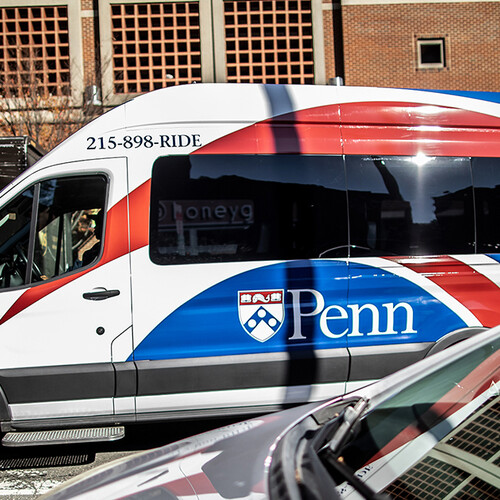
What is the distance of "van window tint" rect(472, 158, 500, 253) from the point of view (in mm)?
4480

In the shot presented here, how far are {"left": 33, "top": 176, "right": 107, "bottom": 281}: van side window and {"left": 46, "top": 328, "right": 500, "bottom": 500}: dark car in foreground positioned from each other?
7.42 feet

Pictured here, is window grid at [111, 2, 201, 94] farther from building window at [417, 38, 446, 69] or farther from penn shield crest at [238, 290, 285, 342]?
penn shield crest at [238, 290, 285, 342]

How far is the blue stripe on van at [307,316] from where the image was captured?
4.04 meters

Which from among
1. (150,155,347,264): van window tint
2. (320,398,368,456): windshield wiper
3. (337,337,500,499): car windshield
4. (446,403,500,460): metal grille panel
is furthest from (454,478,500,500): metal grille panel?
(150,155,347,264): van window tint

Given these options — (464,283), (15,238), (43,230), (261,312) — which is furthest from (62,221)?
(464,283)

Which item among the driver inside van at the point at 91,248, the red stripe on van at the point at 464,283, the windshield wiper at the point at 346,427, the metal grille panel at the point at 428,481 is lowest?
the metal grille panel at the point at 428,481

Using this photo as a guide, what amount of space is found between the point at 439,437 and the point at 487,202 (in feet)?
10.8

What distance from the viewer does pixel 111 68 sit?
16828mm

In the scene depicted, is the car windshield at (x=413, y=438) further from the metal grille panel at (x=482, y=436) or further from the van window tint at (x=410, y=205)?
the van window tint at (x=410, y=205)

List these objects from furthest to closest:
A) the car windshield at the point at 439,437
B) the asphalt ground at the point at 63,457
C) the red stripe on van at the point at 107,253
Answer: the red stripe on van at the point at 107,253, the asphalt ground at the point at 63,457, the car windshield at the point at 439,437

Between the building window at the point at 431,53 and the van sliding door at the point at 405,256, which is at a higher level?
the building window at the point at 431,53

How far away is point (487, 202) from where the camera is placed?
4.52m

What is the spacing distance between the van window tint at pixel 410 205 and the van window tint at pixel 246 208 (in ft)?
0.53

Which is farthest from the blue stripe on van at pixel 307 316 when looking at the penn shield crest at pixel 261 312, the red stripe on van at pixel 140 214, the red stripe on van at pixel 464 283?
the red stripe on van at pixel 140 214
